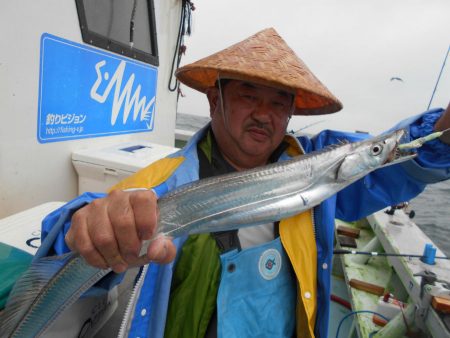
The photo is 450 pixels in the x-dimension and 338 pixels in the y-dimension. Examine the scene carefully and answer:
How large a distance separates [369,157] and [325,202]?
18.0 inches

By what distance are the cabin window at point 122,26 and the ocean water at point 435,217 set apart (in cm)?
762

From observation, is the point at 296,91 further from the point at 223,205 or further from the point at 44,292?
the point at 44,292

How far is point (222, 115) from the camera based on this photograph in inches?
71.7

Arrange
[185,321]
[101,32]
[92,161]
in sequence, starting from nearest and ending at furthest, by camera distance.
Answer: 1. [185,321]
2. [92,161]
3. [101,32]

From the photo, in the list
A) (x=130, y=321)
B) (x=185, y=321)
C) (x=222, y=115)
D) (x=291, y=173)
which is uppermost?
(x=222, y=115)

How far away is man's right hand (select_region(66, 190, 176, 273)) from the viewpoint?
0.98 m

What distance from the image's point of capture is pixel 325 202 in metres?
1.69

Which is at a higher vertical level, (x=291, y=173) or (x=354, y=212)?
(x=291, y=173)

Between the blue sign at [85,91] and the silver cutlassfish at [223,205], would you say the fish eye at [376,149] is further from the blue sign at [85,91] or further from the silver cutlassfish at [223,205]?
the blue sign at [85,91]

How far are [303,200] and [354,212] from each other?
0.96m

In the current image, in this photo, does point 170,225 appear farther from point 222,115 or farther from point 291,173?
point 222,115

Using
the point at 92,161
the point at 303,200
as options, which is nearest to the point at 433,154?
the point at 303,200

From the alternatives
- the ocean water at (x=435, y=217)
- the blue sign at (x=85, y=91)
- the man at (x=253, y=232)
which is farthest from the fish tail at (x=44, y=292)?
the ocean water at (x=435, y=217)

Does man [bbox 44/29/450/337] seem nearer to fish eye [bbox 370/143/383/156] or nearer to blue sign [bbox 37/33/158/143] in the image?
fish eye [bbox 370/143/383/156]
